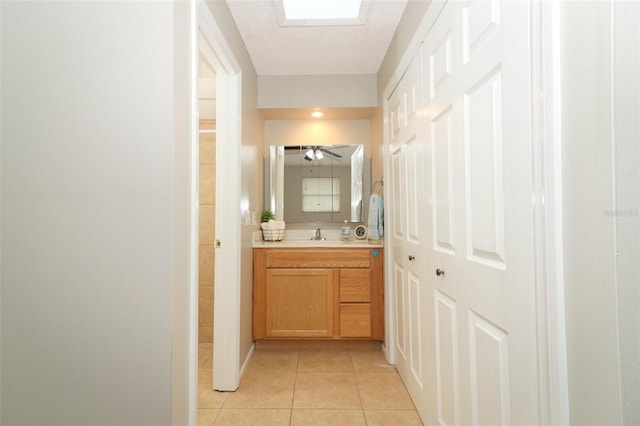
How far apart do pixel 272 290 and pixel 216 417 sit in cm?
96

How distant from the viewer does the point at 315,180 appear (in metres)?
3.18

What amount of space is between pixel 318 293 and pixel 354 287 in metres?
0.29

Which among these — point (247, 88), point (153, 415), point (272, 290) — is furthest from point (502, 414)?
point (247, 88)

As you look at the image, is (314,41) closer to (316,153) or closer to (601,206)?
(316,153)

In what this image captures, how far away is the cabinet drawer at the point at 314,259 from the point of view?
255cm

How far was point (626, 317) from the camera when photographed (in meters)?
0.60

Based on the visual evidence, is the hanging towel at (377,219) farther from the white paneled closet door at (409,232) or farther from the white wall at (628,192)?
the white wall at (628,192)

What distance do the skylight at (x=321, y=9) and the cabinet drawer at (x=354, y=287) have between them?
180cm

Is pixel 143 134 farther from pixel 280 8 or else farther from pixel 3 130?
pixel 280 8

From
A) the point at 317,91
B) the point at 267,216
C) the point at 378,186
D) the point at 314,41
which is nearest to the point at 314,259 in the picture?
the point at 267,216

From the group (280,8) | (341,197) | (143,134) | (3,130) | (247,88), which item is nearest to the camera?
(3,130)

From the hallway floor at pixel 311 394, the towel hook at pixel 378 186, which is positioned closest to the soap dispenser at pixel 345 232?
the towel hook at pixel 378 186

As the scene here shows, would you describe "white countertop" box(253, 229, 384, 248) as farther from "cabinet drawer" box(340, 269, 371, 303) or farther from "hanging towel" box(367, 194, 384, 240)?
"cabinet drawer" box(340, 269, 371, 303)

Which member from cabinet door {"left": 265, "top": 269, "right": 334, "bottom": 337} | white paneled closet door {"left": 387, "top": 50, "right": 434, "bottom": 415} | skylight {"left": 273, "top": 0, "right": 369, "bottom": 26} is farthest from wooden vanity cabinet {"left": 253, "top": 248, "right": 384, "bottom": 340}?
skylight {"left": 273, "top": 0, "right": 369, "bottom": 26}
